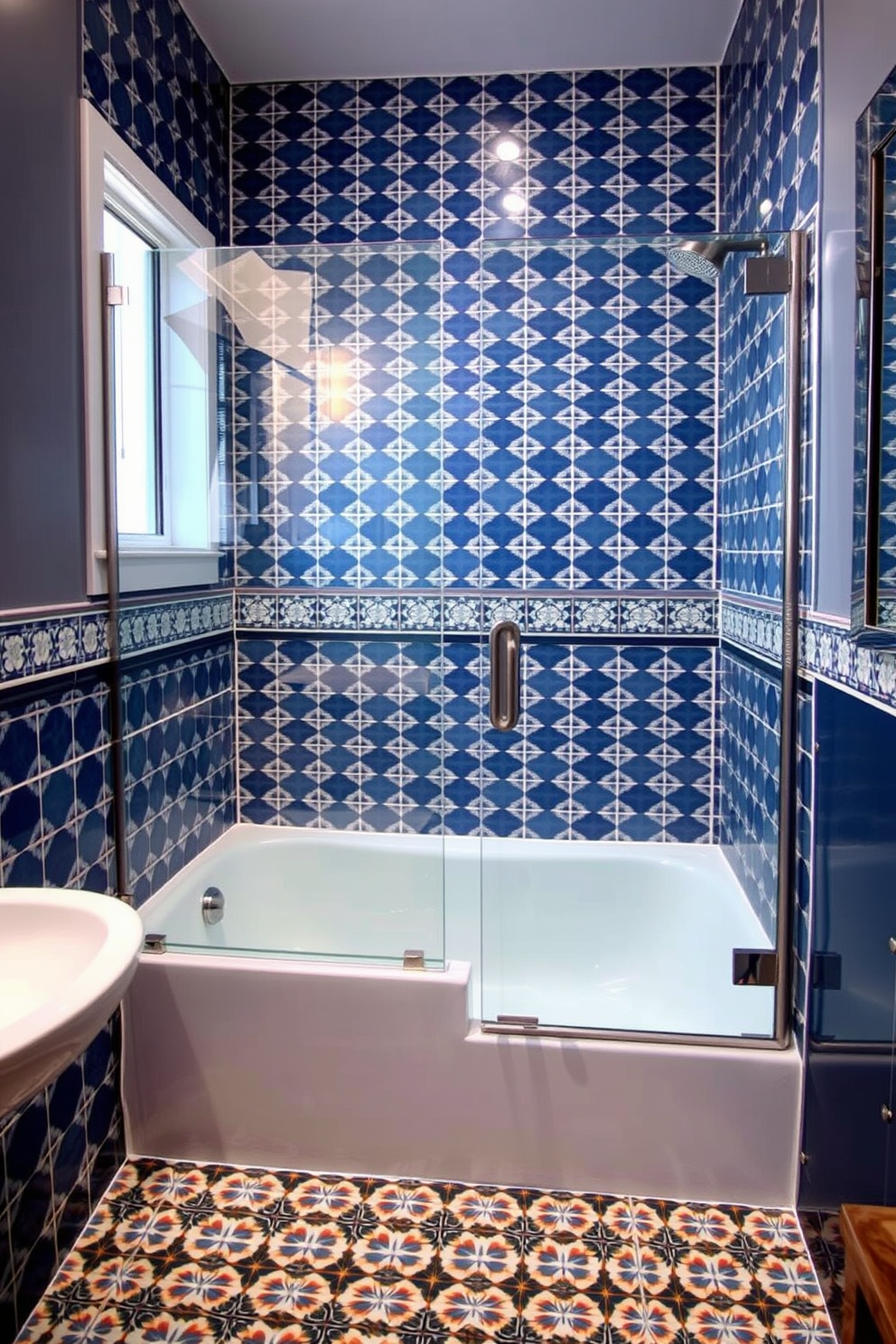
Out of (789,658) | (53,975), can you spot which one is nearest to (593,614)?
(789,658)

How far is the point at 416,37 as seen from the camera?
2838 mm

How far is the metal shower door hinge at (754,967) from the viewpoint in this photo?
7.29 feet

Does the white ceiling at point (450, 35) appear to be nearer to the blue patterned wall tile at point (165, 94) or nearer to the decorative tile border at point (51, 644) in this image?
the blue patterned wall tile at point (165, 94)

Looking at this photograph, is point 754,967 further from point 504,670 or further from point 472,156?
point 472,156

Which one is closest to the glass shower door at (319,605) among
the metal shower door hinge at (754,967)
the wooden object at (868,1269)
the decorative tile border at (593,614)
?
the decorative tile border at (593,614)

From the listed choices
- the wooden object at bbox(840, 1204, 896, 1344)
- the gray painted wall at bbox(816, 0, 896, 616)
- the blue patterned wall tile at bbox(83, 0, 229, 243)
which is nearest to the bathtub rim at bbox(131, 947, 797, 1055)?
the gray painted wall at bbox(816, 0, 896, 616)

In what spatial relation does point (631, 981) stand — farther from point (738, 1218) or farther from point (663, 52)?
point (663, 52)

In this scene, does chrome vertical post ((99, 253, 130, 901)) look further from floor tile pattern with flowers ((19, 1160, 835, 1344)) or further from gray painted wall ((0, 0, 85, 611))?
floor tile pattern with flowers ((19, 1160, 835, 1344))

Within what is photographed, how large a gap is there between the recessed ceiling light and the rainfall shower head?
850 millimetres

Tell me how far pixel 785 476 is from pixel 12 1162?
1.93m

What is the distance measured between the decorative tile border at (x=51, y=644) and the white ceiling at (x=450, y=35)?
5.58 ft

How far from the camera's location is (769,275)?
84.5 inches

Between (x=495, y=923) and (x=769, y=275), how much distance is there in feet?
5.12

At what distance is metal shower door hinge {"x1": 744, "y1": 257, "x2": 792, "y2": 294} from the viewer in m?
2.12
